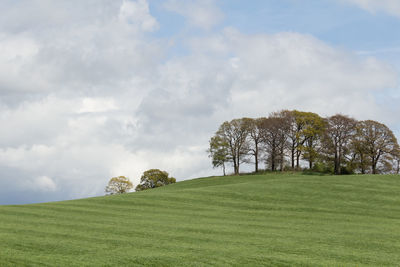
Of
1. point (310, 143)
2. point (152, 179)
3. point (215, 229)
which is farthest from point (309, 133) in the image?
point (215, 229)

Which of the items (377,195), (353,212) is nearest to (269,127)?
(377,195)

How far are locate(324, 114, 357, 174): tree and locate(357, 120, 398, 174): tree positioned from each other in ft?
7.18

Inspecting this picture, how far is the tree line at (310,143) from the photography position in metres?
64.4

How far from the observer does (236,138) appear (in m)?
71.6

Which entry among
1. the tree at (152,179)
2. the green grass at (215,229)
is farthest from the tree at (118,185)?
the green grass at (215,229)

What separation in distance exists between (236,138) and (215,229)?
52213 mm

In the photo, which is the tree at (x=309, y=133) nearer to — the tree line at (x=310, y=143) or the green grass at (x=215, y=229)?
the tree line at (x=310, y=143)

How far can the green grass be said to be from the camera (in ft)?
44.1

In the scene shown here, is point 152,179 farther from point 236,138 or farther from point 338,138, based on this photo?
point 338,138

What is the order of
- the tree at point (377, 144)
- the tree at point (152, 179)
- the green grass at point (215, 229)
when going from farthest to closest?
the tree at point (152, 179), the tree at point (377, 144), the green grass at point (215, 229)

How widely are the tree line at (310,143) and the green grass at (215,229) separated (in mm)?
30129

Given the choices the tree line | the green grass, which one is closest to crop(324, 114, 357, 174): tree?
the tree line

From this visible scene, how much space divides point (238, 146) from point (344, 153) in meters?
17.2

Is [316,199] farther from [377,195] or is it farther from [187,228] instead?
[187,228]
